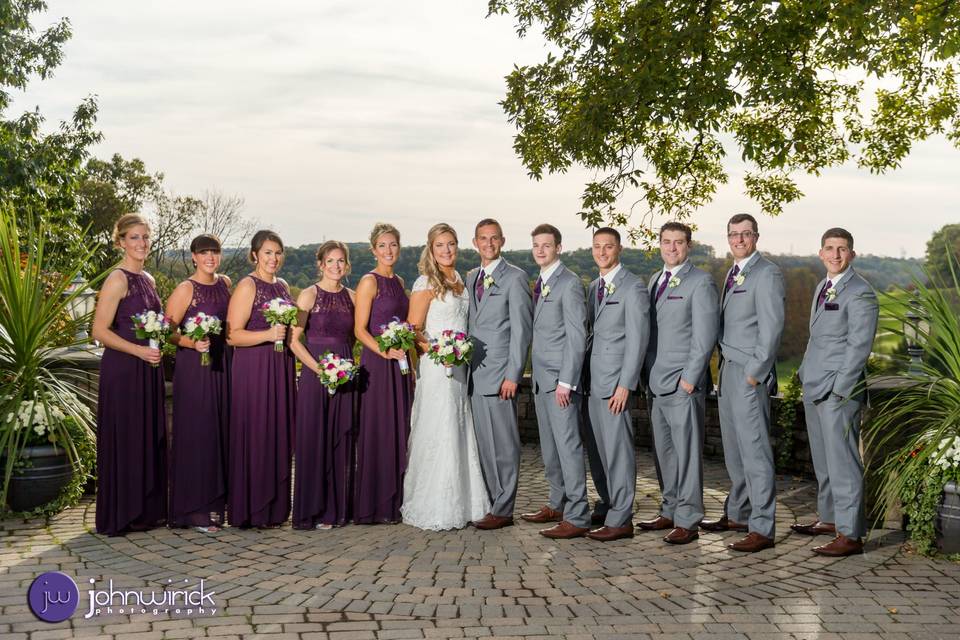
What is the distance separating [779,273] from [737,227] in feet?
1.53

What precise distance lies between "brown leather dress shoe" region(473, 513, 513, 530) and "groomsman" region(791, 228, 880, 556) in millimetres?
2358

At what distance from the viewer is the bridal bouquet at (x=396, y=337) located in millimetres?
6957

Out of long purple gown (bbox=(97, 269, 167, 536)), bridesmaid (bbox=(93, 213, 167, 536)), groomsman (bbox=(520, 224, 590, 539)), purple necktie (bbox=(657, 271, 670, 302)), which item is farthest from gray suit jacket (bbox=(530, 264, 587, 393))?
long purple gown (bbox=(97, 269, 167, 536))

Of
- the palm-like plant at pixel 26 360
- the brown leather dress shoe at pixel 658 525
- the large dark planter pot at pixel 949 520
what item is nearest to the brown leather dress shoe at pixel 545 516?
the brown leather dress shoe at pixel 658 525

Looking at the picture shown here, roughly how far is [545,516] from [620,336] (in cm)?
169

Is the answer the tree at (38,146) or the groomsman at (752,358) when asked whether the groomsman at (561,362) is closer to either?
the groomsman at (752,358)

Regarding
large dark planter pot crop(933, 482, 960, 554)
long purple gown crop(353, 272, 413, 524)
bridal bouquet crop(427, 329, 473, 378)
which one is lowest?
large dark planter pot crop(933, 482, 960, 554)

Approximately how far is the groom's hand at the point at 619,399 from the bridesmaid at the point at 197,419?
3.09 metres

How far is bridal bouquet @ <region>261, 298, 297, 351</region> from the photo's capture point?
6875 mm

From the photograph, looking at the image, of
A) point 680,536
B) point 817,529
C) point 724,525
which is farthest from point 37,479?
point 817,529

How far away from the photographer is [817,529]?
7.19 meters

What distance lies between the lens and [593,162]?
13.5 meters

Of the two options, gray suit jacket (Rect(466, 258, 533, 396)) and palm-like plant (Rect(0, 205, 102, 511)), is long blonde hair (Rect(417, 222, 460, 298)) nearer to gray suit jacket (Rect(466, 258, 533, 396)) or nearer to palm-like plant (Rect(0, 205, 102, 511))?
gray suit jacket (Rect(466, 258, 533, 396))

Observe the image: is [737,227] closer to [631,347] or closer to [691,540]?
[631,347]
